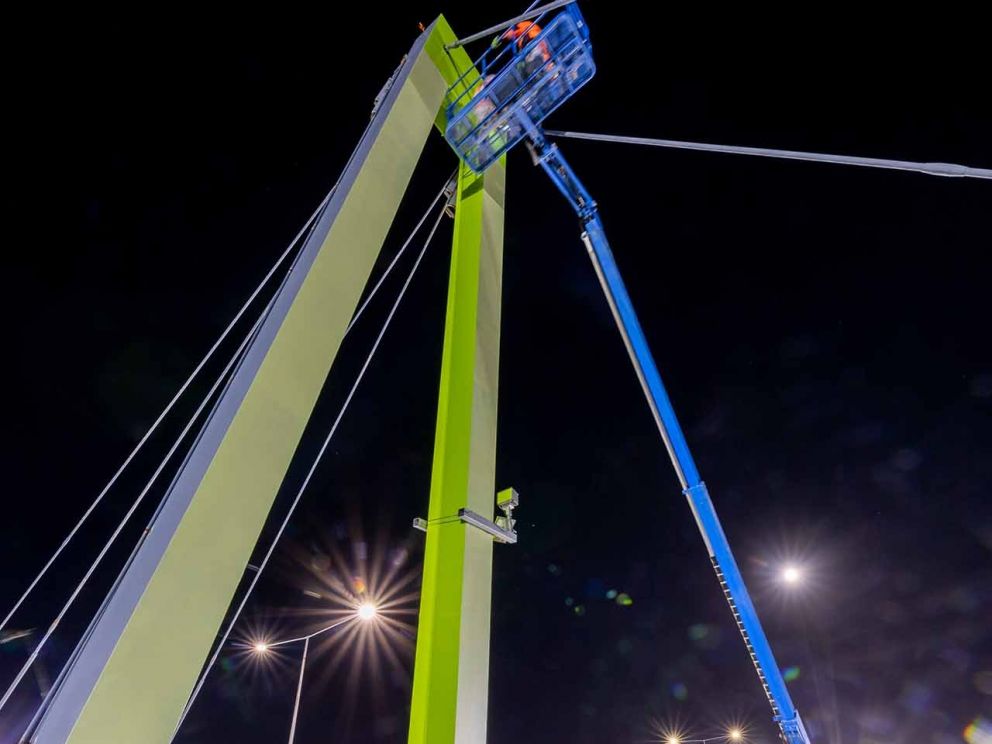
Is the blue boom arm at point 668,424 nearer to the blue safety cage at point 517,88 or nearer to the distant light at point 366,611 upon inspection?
the blue safety cage at point 517,88

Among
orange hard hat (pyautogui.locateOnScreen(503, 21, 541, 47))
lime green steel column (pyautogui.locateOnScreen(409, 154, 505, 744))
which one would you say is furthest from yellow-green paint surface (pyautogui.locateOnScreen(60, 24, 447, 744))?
orange hard hat (pyautogui.locateOnScreen(503, 21, 541, 47))

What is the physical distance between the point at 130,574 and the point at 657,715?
2454 centimetres

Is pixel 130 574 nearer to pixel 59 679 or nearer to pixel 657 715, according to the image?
pixel 59 679

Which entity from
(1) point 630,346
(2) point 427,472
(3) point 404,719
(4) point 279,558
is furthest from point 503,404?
(3) point 404,719

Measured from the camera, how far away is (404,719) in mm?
18516

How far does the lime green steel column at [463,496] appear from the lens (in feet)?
9.42

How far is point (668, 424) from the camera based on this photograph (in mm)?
6879

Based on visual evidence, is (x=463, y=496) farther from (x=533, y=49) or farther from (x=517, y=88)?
(x=533, y=49)

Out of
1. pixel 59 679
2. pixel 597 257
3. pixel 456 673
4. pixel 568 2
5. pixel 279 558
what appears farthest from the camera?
pixel 279 558

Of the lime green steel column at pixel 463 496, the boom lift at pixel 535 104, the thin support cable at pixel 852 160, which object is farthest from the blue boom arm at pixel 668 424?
the lime green steel column at pixel 463 496

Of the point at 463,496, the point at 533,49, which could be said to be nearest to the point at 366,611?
the point at 463,496

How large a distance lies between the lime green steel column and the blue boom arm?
1.54 m

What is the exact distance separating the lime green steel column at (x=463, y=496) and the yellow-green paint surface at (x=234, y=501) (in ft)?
3.61

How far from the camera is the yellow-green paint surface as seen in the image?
1833 mm
